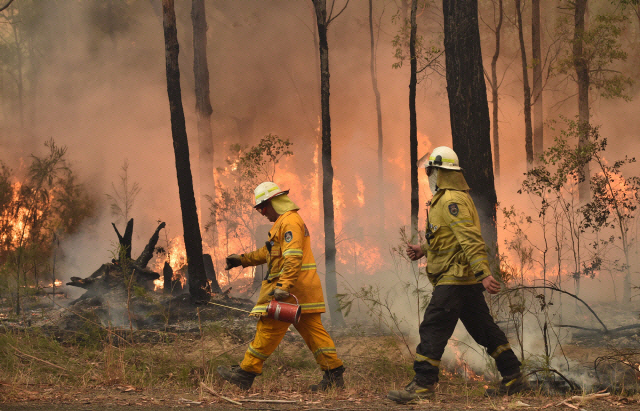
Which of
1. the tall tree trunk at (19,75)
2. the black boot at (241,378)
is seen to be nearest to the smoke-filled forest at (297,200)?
the black boot at (241,378)

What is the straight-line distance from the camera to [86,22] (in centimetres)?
2688

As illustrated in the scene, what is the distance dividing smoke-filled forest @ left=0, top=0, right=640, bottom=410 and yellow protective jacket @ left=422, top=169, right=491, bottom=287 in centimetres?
6

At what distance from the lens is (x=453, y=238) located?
411cm

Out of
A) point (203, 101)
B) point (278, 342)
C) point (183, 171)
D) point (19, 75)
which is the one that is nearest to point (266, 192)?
point (278, 342)

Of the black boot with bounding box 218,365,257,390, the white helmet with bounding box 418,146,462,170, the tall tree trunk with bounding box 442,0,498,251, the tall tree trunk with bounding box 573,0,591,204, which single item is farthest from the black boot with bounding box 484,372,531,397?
the tall tree trunk with bounding box 573,0,591,204

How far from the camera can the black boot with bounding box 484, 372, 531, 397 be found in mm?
4152

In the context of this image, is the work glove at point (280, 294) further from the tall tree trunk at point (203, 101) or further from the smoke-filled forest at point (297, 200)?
the tall tree trunk at point (203, 101)

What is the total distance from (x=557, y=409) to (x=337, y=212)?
71.1 feet

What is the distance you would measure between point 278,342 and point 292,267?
0.65m

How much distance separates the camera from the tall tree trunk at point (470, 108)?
22.0ft

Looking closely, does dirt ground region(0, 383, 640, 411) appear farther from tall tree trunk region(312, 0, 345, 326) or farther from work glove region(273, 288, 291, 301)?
tall tree trunk region(312, 0, 345, 326)

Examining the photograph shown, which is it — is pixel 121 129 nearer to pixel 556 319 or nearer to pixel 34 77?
pixel 34 77

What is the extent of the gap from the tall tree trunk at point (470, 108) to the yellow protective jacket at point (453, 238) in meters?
2.56

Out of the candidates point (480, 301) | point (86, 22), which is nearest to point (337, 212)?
point (86, 22)
